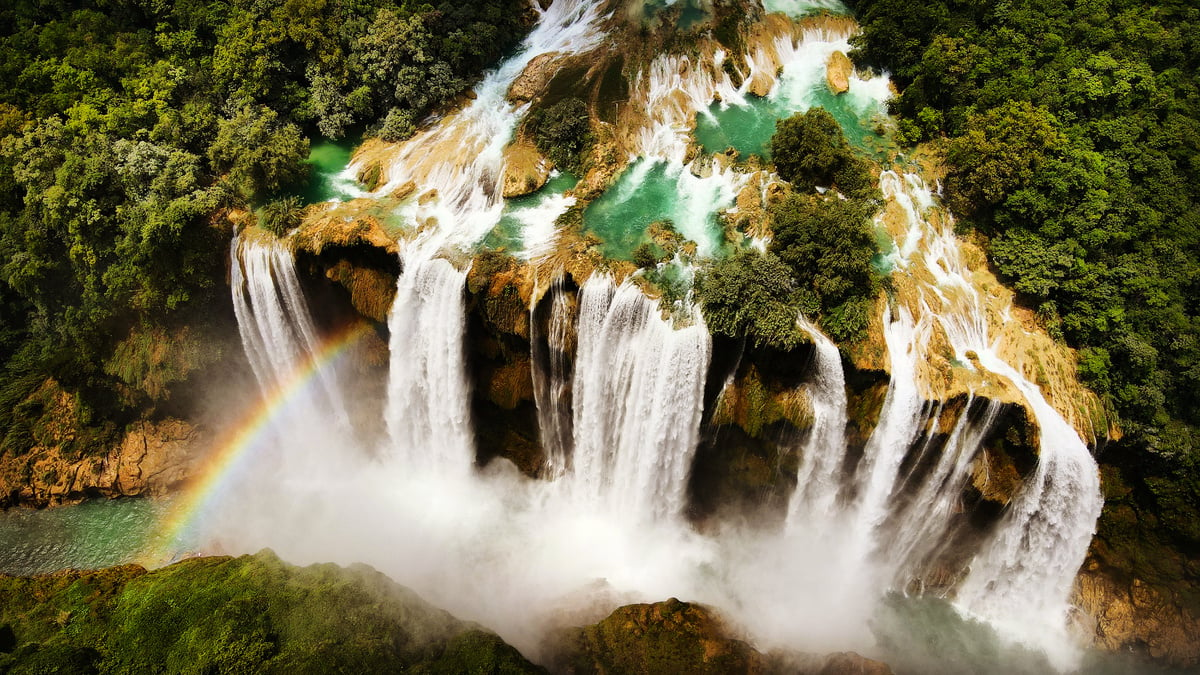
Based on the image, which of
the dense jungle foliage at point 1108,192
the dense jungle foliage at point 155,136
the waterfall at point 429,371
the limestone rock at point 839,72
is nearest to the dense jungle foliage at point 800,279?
the dense jungle foliage at point 1108,192

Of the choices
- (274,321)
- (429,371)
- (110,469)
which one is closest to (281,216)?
(274,321)

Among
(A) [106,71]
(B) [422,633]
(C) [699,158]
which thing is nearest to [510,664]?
(B) [422,633]

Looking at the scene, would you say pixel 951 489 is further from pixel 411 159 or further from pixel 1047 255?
pixel 411 159

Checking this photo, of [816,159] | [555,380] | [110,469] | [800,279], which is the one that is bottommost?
[110,469]

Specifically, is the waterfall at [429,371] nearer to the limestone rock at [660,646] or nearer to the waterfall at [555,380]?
the waterfall at [555,380]

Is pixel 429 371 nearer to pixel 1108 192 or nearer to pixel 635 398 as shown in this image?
pixel 635 398

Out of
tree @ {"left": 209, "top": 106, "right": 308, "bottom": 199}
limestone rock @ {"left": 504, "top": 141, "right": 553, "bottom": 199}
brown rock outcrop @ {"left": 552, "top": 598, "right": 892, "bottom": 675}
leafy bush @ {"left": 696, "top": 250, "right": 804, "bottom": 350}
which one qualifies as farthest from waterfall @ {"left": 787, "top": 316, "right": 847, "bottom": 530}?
tree @ {"left": 209, "top": 106, "right": 308, "bottom": 199}
